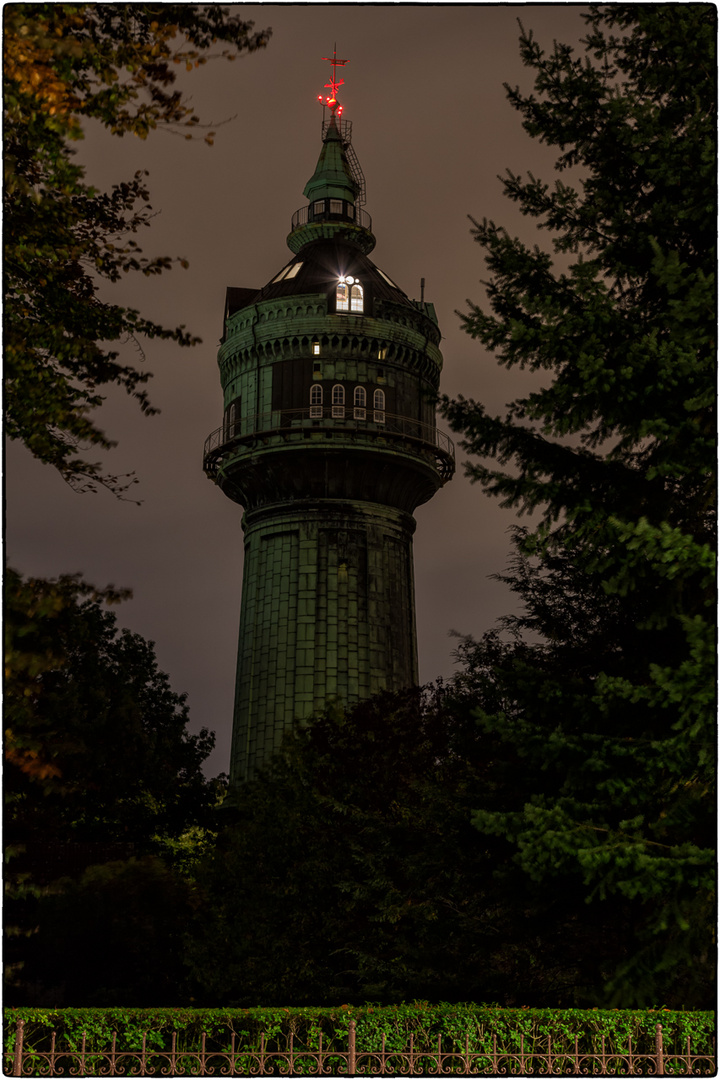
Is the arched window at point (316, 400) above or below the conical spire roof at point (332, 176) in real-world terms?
below

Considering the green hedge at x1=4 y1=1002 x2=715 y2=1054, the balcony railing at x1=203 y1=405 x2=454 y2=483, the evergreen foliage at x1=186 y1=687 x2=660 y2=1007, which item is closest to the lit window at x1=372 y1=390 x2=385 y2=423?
the balcony railing at x1=203 y1=405 x2=454 y2=483

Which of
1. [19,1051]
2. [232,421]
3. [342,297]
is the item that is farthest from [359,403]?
[19,1051]

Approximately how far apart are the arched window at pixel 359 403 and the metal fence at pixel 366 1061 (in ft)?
119

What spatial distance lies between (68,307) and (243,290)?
42.0 meters

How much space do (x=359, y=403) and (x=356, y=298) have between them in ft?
18.2

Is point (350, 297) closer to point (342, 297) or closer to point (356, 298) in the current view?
point (356, 298)

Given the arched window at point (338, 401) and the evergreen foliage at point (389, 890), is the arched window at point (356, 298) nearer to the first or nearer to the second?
the arched window at point (338, 401)

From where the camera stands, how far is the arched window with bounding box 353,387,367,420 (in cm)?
5038

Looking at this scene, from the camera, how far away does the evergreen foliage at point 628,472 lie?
12398 mm

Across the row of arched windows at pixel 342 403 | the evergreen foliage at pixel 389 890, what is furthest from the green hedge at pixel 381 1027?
the row of arched windows at pixel 342 403

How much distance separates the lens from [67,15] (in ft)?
39.5

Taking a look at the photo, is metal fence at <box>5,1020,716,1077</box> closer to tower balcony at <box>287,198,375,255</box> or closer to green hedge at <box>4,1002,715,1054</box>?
green hedge at <box>4,1002,715,1054</box>

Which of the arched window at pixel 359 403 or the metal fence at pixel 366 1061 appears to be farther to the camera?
the arched window at pixel 359 403

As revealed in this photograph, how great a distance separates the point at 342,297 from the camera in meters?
53.0
